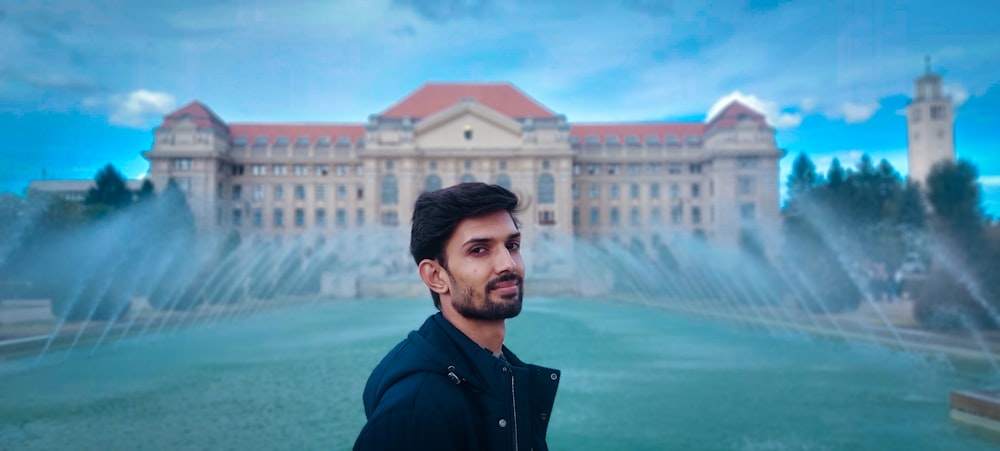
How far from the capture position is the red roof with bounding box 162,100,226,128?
61875mm

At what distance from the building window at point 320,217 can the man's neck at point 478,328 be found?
6659 centimetres

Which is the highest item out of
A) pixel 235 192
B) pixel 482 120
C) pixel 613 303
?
pixel 482 120

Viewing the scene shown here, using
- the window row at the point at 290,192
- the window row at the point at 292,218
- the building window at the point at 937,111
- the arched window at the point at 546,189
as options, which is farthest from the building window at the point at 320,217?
the building window at the point at 937,111

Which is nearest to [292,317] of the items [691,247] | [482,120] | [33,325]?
[33,325]

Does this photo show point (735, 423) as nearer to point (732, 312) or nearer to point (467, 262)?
point (467, 262)

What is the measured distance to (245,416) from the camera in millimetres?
8711

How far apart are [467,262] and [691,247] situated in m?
40.9

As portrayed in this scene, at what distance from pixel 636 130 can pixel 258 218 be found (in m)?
36.9

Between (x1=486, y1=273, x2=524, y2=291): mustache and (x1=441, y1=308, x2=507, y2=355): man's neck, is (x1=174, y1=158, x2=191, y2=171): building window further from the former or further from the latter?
(x1=486, y1=273, x2=524, y2=291): mustache

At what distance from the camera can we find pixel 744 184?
6359cm

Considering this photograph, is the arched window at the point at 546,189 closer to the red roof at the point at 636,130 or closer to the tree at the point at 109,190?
the red roof at the point at 636,130

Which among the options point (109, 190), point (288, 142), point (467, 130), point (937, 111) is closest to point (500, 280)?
point (109, 190)

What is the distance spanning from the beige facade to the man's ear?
57.8 metres

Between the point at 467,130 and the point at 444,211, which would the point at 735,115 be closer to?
the point at 467,130
